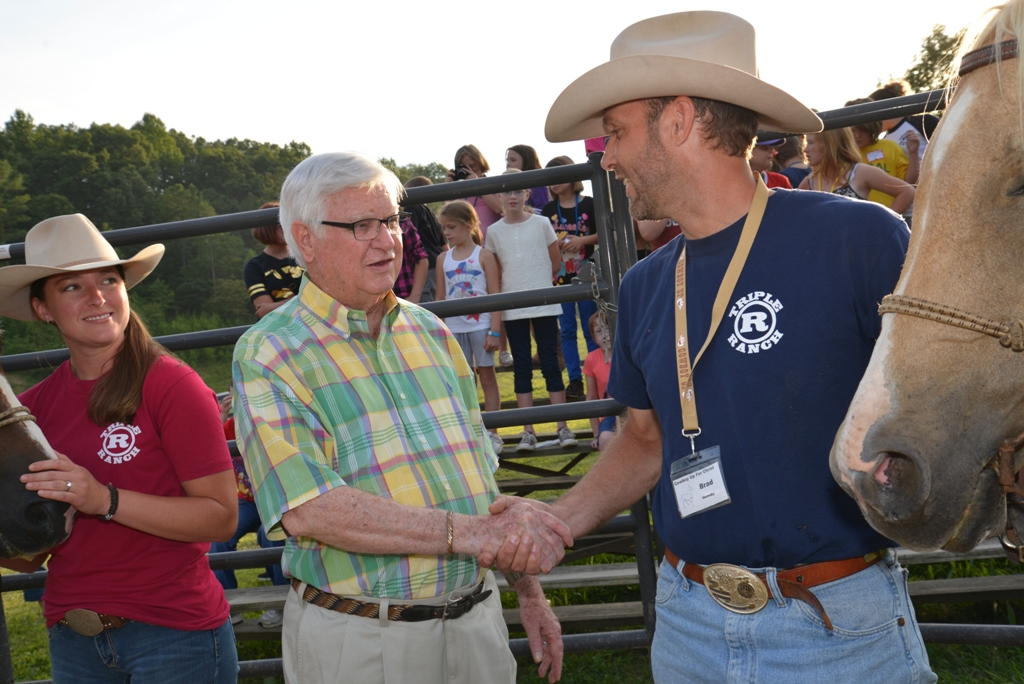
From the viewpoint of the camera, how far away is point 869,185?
13.3 feet

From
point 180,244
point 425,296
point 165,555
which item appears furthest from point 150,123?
point 165,555

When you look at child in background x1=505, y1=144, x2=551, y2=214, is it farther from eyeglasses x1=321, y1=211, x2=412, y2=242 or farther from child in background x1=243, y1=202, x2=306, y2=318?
eyeglasses x1=321, y1=211, x2=412, y2=242

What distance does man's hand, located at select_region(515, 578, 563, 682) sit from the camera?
2.31 metres

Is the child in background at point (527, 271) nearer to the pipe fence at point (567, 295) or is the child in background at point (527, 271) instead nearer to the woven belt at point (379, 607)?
the pipe fence at point (567, 295)

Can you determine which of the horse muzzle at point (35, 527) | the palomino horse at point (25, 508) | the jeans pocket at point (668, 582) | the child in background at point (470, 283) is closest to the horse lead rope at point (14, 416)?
the palomino horse at point (25, 508)

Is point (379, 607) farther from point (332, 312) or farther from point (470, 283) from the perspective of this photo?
point (470, 283)

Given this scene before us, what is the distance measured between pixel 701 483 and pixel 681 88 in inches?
35.0

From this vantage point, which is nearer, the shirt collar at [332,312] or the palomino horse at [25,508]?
the shirt collar at [332,312]

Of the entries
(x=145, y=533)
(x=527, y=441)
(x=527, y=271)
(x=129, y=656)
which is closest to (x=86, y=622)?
(x=129, y=656)

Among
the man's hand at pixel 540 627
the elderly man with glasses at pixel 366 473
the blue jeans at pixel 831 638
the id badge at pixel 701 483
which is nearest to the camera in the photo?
the blue jeans at pixel 831 638

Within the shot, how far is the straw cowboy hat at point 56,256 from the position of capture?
2.63 metres

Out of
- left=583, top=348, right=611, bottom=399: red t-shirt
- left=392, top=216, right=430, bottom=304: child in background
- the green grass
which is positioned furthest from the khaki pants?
left=392, top=216, right=430, bottom=304: child in background

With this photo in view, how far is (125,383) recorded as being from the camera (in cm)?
254

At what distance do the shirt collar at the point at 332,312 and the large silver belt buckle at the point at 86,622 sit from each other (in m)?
1.14
